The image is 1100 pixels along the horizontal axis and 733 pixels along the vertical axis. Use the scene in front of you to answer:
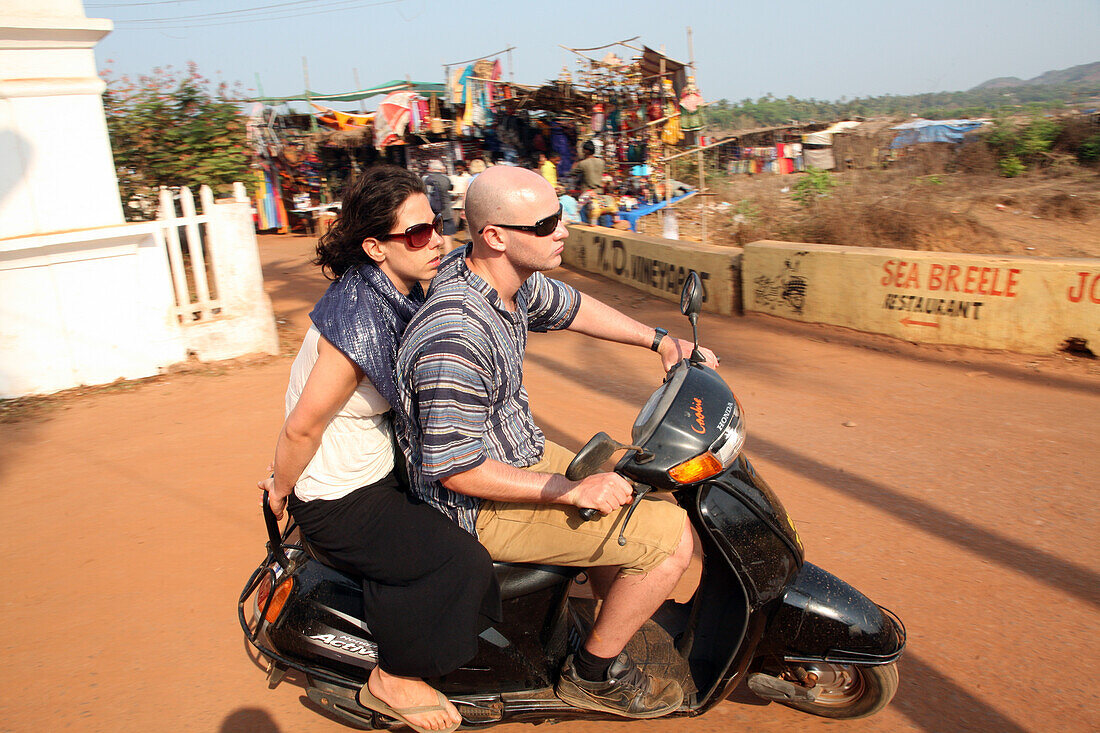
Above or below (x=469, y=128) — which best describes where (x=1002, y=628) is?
below

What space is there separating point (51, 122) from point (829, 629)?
6.66 m

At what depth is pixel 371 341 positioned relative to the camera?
2127 mm

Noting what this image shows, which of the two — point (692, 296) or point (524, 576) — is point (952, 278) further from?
point (524, 576)

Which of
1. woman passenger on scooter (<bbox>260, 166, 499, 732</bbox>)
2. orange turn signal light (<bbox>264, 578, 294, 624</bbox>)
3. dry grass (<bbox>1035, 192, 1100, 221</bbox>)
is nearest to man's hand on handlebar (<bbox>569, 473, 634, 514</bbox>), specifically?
woman passenger on scooter (<bbox>260, 166, 499, 732</bbox>)

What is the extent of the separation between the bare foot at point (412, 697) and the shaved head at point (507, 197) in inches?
55.0

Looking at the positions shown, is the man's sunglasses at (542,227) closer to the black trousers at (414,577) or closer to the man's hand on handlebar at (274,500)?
the black trousers at (414,577)

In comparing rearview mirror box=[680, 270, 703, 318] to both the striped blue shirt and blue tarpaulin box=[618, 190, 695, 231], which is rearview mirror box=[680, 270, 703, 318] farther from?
blue tarpaulin box=[618, 190, 695, 231]

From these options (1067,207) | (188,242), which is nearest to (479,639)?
(188,242)

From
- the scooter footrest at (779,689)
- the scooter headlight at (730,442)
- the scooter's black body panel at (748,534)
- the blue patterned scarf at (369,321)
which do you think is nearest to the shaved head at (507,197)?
the blue patterned scarf at (369,321)

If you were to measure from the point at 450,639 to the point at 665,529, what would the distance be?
0.69m

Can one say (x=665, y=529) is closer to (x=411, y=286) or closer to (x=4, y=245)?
(x=411, y=286)

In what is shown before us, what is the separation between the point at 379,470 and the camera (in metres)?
2.37

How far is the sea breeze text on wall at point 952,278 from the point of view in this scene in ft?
20.1

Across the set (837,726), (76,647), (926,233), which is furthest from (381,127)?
(837,726)
